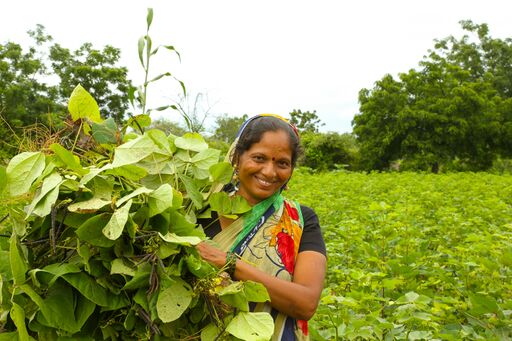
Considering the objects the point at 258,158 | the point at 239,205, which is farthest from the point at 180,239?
the point at 258,158

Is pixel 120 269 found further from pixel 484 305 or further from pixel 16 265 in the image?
pixel 484 305

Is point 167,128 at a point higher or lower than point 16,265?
higher

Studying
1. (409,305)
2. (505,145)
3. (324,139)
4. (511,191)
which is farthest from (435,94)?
(409,305)

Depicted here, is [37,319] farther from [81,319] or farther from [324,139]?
[324,139]

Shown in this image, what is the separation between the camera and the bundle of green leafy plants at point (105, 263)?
969 mm

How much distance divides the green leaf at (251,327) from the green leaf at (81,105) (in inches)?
23.4

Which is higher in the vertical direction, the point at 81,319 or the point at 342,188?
the point at 81,319

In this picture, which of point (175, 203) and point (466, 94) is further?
point (466, 94)

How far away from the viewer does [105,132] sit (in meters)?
1.20

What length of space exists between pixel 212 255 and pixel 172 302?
0.71ft

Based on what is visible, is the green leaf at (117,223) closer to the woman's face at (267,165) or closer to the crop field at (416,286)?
the woman's face at (267,165)

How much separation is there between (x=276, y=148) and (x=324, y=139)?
71.8 feet

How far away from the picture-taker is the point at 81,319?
3.23ft

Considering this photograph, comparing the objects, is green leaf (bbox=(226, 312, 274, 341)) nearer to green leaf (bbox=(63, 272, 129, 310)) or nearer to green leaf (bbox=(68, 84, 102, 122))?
green leaf (bbox=(63, 272, 129, 310))
